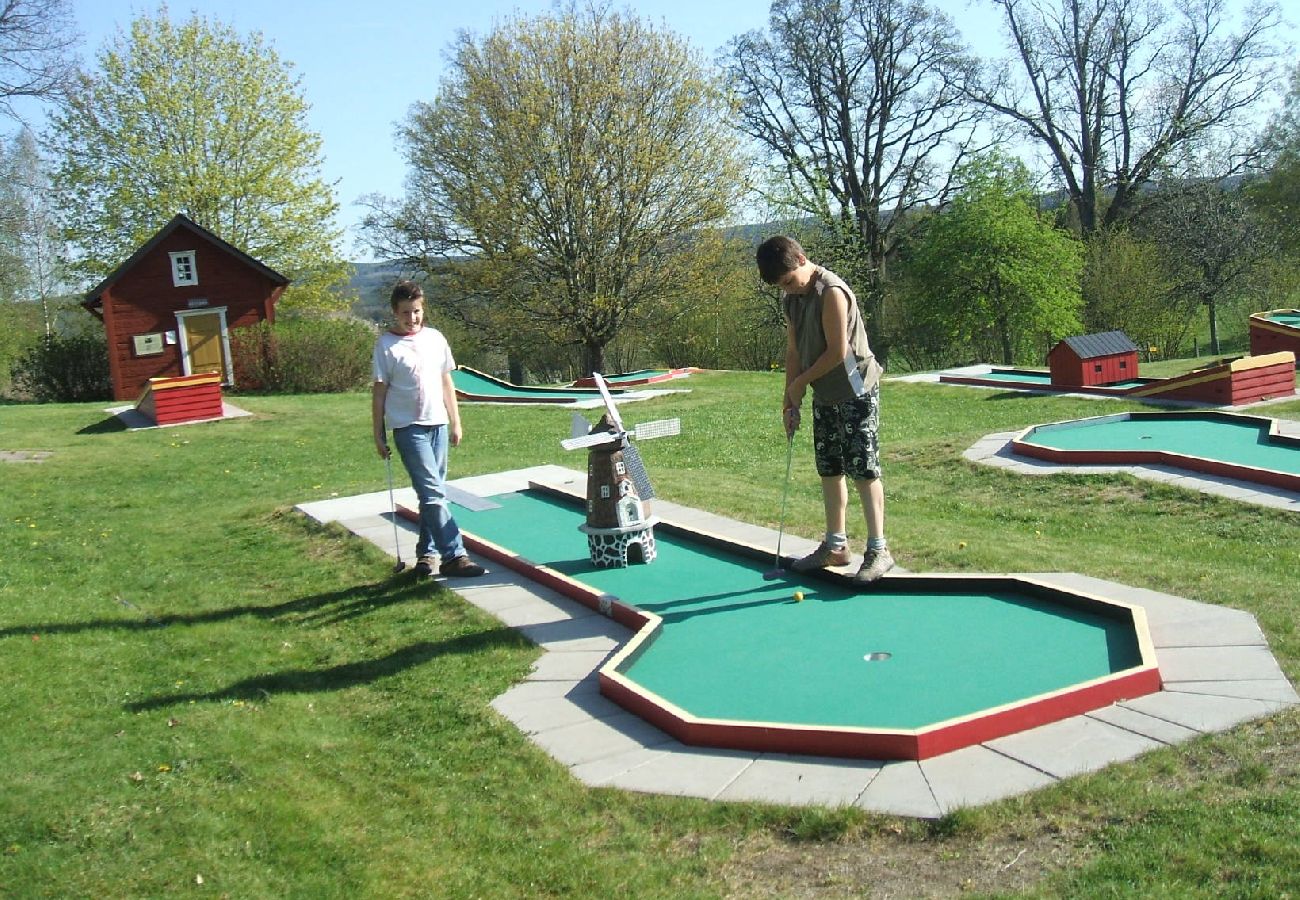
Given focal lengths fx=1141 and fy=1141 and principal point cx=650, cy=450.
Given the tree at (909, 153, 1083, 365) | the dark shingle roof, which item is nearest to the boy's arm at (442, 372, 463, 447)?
the dark shingle roof

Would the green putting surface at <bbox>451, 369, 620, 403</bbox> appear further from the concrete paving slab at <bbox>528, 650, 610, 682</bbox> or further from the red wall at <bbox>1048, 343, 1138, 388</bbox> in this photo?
the concrete paving slab at <bbox>528, 650, 610, 682</bbox>

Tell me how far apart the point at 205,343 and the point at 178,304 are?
40.3 inches

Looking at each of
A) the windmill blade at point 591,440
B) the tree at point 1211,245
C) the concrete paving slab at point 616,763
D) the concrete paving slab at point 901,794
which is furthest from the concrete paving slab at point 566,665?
the tree at point 1211,245

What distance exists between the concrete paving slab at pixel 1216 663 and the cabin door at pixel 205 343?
23.6 m

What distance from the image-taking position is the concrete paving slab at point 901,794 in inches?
130

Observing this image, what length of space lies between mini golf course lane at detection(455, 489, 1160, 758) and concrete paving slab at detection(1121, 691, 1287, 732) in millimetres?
80

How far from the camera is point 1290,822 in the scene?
2953 millimetres

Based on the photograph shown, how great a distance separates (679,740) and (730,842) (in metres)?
0.81

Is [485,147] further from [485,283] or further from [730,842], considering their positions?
[730,842]

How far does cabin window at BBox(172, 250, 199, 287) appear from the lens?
24.7 m

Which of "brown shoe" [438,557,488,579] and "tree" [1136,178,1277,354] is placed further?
"tree" [1136,178,1277,354]

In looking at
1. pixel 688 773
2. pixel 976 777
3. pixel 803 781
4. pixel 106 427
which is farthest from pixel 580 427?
pixel 106 427

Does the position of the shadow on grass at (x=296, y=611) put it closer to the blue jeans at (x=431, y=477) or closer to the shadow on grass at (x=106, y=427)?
the blue jeans at (x=431, y=477)

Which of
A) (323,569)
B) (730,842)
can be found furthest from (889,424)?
(730,842)
